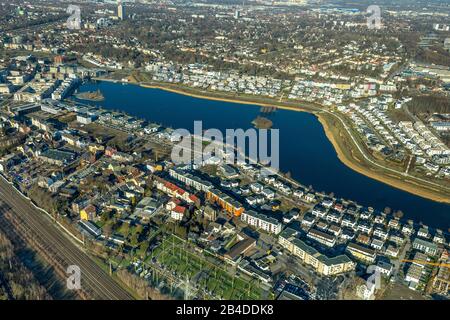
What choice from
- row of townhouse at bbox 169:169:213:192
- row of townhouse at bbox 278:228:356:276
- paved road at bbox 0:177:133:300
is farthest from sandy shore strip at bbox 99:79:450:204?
paved road at bbox 0:177:133:300

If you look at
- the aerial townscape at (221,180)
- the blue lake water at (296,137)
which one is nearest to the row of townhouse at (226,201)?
the aerial townscape at (221,180)

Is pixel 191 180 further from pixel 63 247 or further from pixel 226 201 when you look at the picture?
pixel 63 247

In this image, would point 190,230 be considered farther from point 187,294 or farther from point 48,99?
point 48,99

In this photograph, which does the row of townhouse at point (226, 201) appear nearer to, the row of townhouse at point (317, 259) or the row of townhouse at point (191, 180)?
the row of townhouse at point (191, 180)

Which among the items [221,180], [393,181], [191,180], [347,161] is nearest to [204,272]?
[191,180]

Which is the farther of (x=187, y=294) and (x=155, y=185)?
(x=155, y=185)

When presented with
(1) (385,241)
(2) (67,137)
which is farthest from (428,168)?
(2) (67,137)
